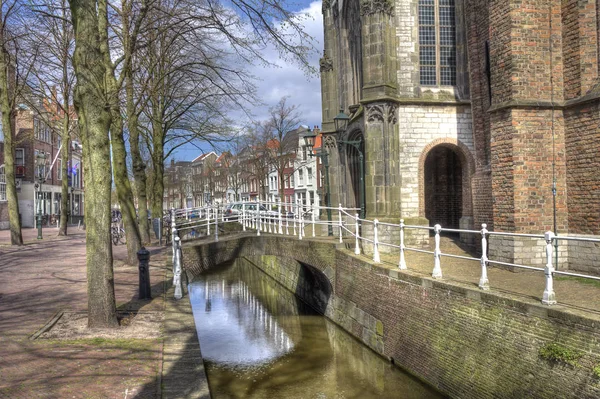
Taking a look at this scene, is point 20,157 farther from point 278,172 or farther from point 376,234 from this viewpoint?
point 376,234

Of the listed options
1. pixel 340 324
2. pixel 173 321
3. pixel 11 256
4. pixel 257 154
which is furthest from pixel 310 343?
pixel 257 154

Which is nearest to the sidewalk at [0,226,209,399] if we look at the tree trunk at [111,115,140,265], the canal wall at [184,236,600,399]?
the tree trunk at [111,115,140,265]

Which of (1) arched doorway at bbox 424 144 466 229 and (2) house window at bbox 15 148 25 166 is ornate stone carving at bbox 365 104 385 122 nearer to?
(1) arched doorway at bbox 424 144 466 229

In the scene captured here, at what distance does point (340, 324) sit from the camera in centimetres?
1291

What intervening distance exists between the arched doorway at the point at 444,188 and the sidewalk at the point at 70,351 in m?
10.2

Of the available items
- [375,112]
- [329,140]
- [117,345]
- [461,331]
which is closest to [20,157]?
[329,140]

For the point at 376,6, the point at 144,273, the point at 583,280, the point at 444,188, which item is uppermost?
the point at 376,6

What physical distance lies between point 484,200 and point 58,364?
1117 cm

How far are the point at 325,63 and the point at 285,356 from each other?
12924 mm

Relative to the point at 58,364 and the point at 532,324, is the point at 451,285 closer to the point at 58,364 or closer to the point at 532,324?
the point at 532,324

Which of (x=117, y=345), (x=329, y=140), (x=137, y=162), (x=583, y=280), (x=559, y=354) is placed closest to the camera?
(x=559, y=354)

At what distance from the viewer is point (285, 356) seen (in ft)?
36.1

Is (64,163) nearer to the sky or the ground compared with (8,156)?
nearer to the sky

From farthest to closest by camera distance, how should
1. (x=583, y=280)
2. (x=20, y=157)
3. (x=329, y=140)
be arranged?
(x=20, y=157)
(x=329, y=140)
(x=583, y=280)
